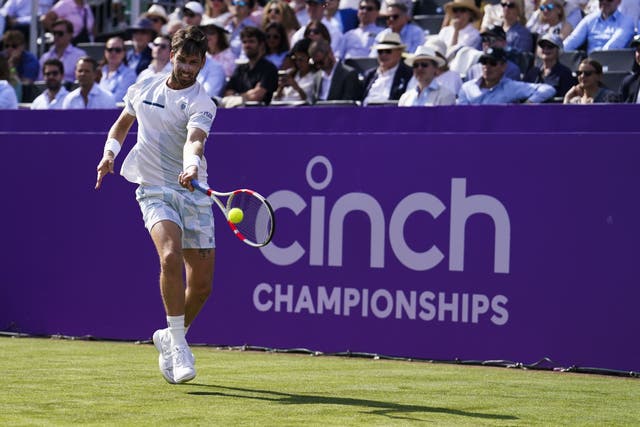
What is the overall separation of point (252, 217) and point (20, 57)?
9.32m

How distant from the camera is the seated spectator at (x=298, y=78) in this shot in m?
12.4

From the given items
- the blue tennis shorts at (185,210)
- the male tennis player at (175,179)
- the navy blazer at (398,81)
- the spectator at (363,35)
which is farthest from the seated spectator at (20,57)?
the blue tennis shorts at (185,210)

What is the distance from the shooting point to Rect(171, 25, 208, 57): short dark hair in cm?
728

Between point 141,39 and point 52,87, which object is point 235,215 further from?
point 141,39

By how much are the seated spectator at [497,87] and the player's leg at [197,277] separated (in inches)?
163

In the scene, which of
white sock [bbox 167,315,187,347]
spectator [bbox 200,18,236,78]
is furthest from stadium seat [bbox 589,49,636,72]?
white sock [bbox 167,315,187,347]

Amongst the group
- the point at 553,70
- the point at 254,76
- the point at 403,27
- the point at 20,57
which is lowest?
the point at 20,57

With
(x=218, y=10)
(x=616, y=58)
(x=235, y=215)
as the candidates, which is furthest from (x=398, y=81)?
(x=235, y=215)

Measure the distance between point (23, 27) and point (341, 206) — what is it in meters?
9.20

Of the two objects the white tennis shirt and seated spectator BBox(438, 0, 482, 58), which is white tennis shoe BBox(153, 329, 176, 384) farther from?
seated spectator BBox(438, 0, 482, 58)

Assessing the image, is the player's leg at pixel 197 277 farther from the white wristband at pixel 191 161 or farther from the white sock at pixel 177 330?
the white wristband at pixel 191 161

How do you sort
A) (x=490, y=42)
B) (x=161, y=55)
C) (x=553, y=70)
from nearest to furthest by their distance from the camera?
1. (x=553, y=70)
2. (x=490, y=42)
3. (x=161, y=55)

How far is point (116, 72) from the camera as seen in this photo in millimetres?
14508

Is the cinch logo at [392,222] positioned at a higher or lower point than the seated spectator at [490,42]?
lower
